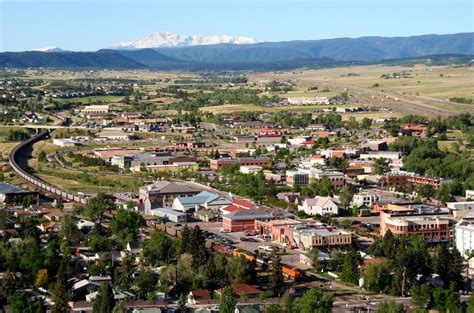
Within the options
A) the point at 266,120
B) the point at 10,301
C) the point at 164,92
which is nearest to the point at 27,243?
the point at 10,301

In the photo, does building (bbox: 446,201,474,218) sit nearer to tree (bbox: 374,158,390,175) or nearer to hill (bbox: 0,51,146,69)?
tree (bbox: 374,158,390,175)

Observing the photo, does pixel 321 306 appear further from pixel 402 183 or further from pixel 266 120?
pixel 266 120

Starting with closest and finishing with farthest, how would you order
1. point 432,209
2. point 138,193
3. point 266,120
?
1. point 432,209
2. point 138,193
3. point 266,120

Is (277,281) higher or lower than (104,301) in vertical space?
lower

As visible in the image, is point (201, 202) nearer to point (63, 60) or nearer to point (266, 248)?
point (266, 248)

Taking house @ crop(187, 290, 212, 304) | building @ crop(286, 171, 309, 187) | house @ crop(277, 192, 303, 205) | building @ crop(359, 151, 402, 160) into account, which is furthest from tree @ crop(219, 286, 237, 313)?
building @ crop(359, 151, 402, 160)

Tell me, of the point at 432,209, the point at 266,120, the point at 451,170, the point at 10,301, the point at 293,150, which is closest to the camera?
the point at 10,301

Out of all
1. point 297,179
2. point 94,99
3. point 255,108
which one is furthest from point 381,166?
point 94,99
